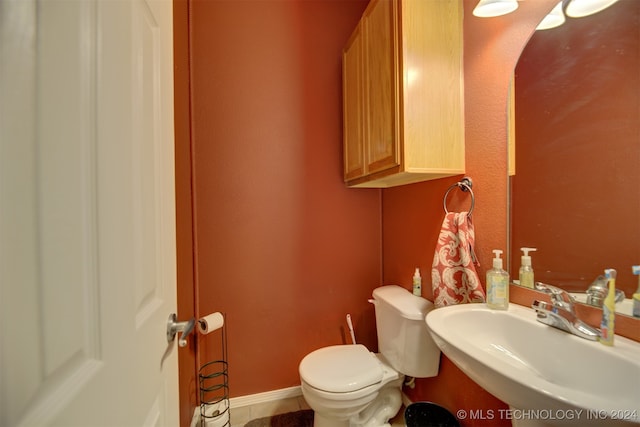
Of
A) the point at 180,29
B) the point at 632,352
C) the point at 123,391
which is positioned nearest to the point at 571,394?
the point at 632,352

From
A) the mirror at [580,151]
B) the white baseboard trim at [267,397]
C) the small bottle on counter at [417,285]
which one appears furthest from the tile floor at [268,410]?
the mirror at [580,151]

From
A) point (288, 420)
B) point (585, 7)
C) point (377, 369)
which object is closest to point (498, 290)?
point (377, 369)

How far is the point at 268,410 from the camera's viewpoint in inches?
59.1

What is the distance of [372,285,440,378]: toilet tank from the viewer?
1188 millimetres

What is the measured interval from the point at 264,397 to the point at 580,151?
6.33 ft

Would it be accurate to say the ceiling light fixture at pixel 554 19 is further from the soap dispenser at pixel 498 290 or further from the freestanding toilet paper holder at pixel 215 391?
the freestanding toilet paper holder at pixel 215 391

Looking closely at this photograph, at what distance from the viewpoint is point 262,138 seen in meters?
1.55

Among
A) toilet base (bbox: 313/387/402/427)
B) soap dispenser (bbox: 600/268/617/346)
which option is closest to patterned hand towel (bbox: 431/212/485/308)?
soap dispenser (bbox: 600/268/617/346)

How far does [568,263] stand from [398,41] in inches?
41.0

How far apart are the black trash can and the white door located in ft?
3.45

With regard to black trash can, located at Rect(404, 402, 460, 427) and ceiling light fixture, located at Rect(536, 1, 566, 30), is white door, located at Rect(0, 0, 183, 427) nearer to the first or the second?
black trash can, located at Rect(404, 402, 460, 427)

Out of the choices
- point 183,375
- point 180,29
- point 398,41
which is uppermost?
point 180,29

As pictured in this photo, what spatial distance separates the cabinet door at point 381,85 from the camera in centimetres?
107

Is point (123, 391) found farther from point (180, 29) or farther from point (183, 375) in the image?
point (180, 29)
